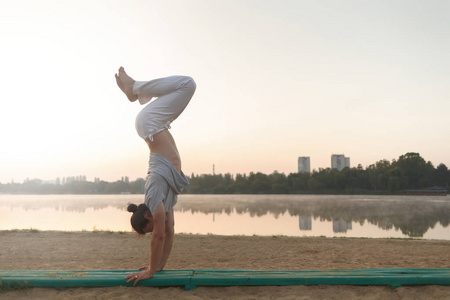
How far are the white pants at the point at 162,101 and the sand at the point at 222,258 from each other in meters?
1.80

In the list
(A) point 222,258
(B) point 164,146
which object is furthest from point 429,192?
(B) point 164,146

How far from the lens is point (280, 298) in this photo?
11.5ft

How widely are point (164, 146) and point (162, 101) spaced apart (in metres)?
0.52

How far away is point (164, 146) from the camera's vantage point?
3.94 meters

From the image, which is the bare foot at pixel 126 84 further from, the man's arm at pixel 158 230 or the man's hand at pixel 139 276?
the man's hand at pixel 139 276

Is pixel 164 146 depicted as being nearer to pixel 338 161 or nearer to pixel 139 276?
pixel 139 276

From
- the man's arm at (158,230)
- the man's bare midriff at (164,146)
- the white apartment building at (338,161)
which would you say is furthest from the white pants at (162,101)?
the white apartment building at (338,161)

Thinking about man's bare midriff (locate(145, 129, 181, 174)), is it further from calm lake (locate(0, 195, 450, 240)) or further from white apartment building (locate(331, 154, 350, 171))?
white apartment building (locate(331, 154, 350, 171))

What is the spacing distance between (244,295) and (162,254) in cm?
116

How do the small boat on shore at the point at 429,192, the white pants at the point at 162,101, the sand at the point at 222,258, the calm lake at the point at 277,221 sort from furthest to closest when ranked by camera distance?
the small boat on shore at the point at 429,192 → the calm lake at the point at 277,221 → the white pants at the point at 162,101 → the sand at the point at 222,258

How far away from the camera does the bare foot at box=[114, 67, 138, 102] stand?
4039mm

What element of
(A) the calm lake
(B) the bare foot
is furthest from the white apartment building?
(B) the bare foot

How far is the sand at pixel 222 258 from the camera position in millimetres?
3645

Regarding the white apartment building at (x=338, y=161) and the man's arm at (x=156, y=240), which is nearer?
the man's arm at (x=156, y=240)
